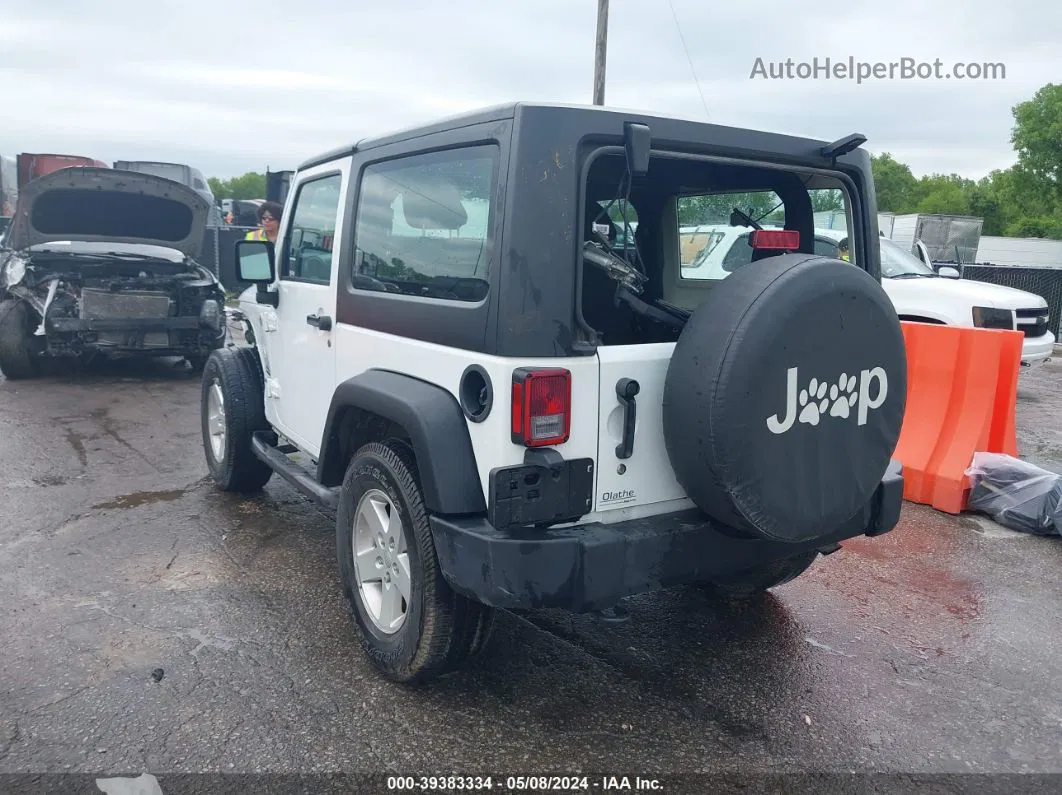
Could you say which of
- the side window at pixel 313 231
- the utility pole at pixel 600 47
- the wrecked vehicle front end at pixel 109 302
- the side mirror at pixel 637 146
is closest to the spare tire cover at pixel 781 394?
the side mirror at pixel 637 146

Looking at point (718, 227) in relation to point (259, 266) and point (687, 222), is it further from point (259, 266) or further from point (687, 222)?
point (259, 266)

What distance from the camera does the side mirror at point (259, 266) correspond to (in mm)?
4418

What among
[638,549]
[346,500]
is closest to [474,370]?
[638,549]

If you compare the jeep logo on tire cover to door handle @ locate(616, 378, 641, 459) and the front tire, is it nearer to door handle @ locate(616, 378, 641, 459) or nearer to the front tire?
door handle @ locate(616, 378, 641, 459)

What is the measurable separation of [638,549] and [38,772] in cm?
194

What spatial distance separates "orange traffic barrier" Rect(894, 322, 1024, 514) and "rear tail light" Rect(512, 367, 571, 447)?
361 centimetres

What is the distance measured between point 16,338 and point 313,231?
619 cm

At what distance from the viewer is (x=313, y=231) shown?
4.06 m

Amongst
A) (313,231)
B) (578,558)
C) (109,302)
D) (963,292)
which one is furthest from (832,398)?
(109,302)

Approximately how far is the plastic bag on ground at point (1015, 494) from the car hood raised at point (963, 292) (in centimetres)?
384

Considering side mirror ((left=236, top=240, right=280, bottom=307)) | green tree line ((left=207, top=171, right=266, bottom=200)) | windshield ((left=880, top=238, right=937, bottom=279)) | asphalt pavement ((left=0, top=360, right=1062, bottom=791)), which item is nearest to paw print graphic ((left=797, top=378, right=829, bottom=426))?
asphalt pavement ((left=0, top=360, right=1062, bottom=791))

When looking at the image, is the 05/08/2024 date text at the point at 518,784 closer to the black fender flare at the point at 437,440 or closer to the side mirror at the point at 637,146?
the black fender flare at the point at 437,440

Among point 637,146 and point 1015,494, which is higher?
point 637,146

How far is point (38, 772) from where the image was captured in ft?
8.28
